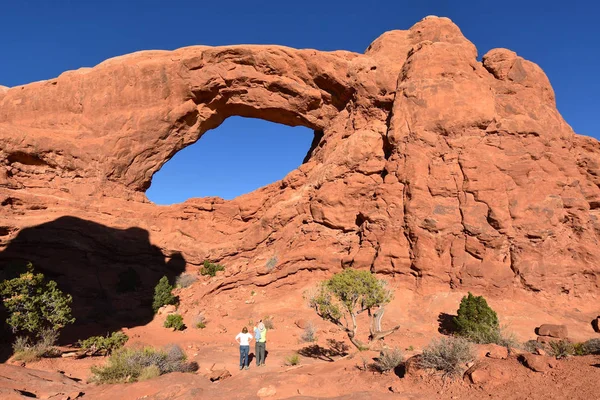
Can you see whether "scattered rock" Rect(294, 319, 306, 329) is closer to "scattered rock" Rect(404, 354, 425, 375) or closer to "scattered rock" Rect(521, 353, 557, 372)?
"scattered rock" Rect(404, 354, 425, 375)

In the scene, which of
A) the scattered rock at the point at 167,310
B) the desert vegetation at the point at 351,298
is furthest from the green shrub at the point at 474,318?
the scattered rock at the point at 167,310

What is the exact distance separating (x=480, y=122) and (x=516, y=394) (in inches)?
714

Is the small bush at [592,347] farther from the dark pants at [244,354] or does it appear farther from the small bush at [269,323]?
the small bush at [269,323]

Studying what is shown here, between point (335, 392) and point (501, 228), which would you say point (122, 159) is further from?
point (501, 228)

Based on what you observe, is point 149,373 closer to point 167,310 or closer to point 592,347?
point 167,310

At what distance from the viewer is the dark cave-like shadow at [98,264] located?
21141 mm

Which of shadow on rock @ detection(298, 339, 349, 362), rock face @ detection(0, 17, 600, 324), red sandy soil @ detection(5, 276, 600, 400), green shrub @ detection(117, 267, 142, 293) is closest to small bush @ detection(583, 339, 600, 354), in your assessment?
red sandy soil @ detection(5, 276, 600, 400)

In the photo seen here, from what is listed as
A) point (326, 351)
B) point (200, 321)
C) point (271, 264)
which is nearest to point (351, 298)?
point (326, 351)

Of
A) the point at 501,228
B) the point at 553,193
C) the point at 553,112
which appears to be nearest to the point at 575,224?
the point at 553,193

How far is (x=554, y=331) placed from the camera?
614 inches

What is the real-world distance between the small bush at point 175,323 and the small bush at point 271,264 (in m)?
5.98

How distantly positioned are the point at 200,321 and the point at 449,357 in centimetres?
1540

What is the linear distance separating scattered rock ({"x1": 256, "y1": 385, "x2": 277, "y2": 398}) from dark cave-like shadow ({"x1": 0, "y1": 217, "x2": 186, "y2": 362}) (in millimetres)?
13435

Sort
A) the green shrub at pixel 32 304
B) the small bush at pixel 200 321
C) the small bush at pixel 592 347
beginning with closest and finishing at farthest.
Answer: the small bush at pixel 592 347
the green shrub at pixel 32 304
the small bush at pixel 200 321
